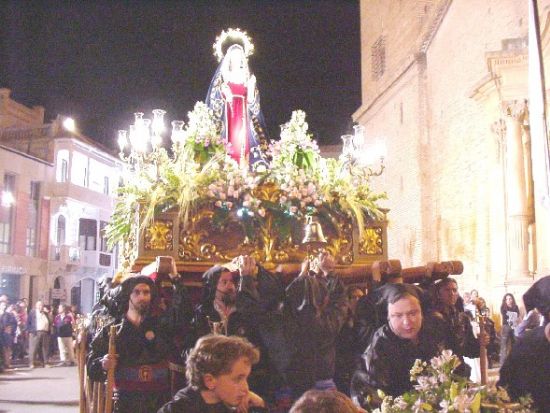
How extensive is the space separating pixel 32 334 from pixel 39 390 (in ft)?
15.2

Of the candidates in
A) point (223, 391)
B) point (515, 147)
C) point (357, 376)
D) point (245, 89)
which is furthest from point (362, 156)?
point (515, 147)

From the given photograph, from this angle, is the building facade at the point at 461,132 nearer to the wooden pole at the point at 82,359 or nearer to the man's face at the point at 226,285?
the man's face at the point at 226,285

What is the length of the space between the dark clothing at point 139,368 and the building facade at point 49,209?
2351 cm

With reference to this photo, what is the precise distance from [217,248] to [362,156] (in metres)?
2.06

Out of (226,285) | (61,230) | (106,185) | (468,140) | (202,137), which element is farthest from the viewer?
(106,185)

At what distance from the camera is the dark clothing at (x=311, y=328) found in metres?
4.41

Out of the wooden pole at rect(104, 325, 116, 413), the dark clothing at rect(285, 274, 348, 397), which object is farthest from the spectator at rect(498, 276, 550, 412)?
the wooden pole at rect(104, 325, 116, 413)

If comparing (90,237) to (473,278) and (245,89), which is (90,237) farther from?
(245,89)

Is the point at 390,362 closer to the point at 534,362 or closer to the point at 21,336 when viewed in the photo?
the point at 534,362

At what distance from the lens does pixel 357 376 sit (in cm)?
397

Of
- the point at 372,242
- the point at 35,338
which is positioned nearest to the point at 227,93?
the point at 372,242

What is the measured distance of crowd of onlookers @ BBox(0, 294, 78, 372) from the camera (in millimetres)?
15547

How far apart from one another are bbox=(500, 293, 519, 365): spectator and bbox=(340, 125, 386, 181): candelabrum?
16.4 feet

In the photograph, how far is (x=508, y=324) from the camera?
1180 centimetres
